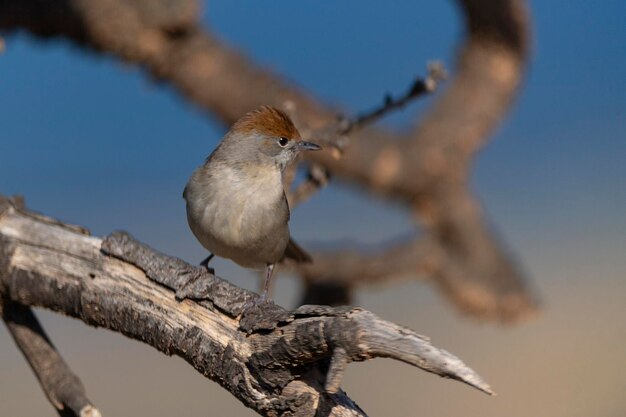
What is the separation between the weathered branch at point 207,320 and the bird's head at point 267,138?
0.78m

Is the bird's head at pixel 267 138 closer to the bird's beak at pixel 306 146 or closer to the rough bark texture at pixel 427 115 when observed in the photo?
the bird's beak at pixel 306 146

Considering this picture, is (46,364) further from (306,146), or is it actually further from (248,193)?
(306,146)

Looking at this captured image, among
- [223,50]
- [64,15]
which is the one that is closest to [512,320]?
[223,50]

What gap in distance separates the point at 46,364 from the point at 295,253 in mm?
1299

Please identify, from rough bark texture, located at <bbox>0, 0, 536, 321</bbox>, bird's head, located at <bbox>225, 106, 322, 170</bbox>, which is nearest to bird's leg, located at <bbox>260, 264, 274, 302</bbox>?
bird's head, located at <bbox>225, 106, 322, 170</bbox>

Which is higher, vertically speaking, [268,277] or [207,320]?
[268,277]

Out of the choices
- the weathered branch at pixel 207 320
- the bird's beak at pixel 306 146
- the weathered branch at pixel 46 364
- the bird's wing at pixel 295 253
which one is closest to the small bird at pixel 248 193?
the bird's beak at pixel 306 146

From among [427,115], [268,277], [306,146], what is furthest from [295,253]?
[427,115]

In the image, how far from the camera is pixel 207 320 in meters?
3.19

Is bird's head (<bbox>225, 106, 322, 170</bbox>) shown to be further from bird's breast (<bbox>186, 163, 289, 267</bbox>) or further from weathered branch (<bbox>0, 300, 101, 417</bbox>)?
weathered branch (<bbox>0, 300, 101, 417</bbox>)

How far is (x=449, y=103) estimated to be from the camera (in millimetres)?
7105

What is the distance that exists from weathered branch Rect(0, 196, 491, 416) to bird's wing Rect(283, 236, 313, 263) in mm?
986

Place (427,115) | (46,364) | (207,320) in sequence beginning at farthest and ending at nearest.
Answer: (427,115), (46,364), (207,320)

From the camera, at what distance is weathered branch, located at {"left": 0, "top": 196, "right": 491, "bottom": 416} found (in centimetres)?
251
